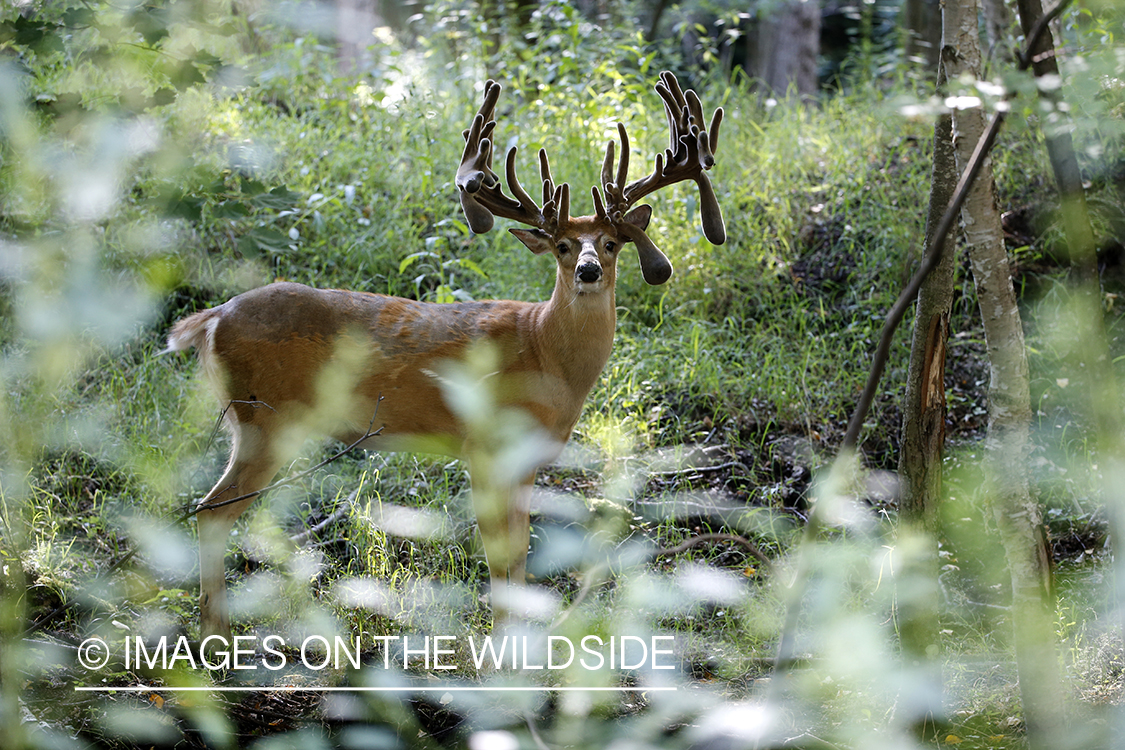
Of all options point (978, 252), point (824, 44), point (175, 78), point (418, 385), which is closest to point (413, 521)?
point (418, 385)

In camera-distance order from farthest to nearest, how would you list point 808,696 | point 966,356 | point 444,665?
point 966,356 < point 444,665 < point 808,696

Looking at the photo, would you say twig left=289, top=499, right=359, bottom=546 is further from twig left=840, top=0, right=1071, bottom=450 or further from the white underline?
twig left=840, top=0, right=1071, bottom=450

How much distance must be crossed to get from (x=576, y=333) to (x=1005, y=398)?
64.0 inches

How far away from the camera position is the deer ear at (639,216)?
3.76 metres

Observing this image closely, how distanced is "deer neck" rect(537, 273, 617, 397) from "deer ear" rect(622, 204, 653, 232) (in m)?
0.29

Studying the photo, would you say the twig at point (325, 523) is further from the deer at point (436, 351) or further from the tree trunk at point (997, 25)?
the tree trunk at point (997, 25)

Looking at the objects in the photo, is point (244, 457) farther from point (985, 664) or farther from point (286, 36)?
point (286, 36)

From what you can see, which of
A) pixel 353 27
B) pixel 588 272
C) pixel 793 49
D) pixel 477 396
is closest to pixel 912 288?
pixel 588 272

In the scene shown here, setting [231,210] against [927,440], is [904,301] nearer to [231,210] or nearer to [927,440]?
[927,440]

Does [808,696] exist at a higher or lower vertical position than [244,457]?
lower

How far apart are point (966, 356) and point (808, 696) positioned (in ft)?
9.67

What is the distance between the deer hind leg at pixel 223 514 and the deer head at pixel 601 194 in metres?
1.23

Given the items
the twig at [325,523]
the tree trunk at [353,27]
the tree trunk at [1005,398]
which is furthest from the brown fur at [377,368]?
the tree trunk at [353,27]

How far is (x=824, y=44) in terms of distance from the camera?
13.6 metres
